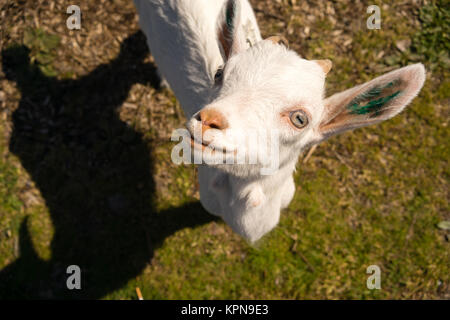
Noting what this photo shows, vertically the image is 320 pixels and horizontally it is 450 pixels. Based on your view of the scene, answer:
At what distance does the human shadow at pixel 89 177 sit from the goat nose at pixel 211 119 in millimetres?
3689

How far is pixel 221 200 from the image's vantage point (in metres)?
3.71

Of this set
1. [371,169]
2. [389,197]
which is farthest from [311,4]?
[389,197]

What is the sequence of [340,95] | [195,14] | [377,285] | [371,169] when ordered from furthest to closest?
1. [371,169]
2. [377,285]
3. [195,14]
4. [340,95]

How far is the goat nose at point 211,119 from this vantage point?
6.36 feet

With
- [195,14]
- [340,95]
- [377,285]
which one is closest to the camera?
[340,95]

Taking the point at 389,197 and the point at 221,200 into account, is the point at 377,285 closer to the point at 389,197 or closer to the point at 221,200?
the point at 389,197

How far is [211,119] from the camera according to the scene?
194 centimetres

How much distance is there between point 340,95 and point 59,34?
502 centimetres

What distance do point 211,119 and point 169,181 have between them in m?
3.83

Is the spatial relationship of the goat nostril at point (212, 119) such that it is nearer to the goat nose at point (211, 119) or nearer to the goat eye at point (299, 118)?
the goat nose at point (211, 119)
